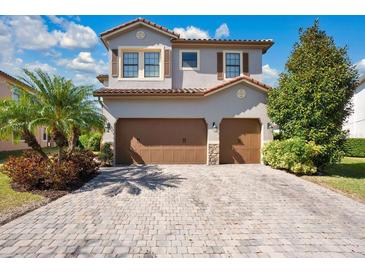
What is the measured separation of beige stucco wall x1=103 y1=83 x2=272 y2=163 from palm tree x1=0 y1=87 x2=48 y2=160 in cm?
566

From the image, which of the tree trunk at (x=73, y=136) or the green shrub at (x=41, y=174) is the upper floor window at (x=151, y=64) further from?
the green shrub at (x=41, y=174)

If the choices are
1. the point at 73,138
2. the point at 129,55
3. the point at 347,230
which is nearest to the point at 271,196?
the point at 347,230

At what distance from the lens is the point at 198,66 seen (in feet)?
50.6

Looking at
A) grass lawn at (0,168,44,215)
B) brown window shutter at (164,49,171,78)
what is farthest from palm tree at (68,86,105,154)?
brown window shutter at (164,49,171,78)

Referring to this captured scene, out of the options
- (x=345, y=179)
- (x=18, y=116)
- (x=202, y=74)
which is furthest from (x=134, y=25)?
(x=345, y=179)

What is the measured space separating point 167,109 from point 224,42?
19.1 ft

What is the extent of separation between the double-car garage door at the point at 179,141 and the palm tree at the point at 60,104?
4370mm

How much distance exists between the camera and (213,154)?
543 inches

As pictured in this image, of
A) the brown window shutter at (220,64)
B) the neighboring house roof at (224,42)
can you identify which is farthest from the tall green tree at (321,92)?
the brown window shutter at (220,64)

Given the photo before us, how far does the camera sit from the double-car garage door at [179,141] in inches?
541

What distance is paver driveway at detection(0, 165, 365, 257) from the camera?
4.39 m

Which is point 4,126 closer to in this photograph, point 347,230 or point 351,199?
point 347,230

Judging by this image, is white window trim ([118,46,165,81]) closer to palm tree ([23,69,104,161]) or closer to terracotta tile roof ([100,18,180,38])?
terracotta tile roof ([100,18,180,38])

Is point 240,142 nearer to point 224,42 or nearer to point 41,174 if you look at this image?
point 224,42
